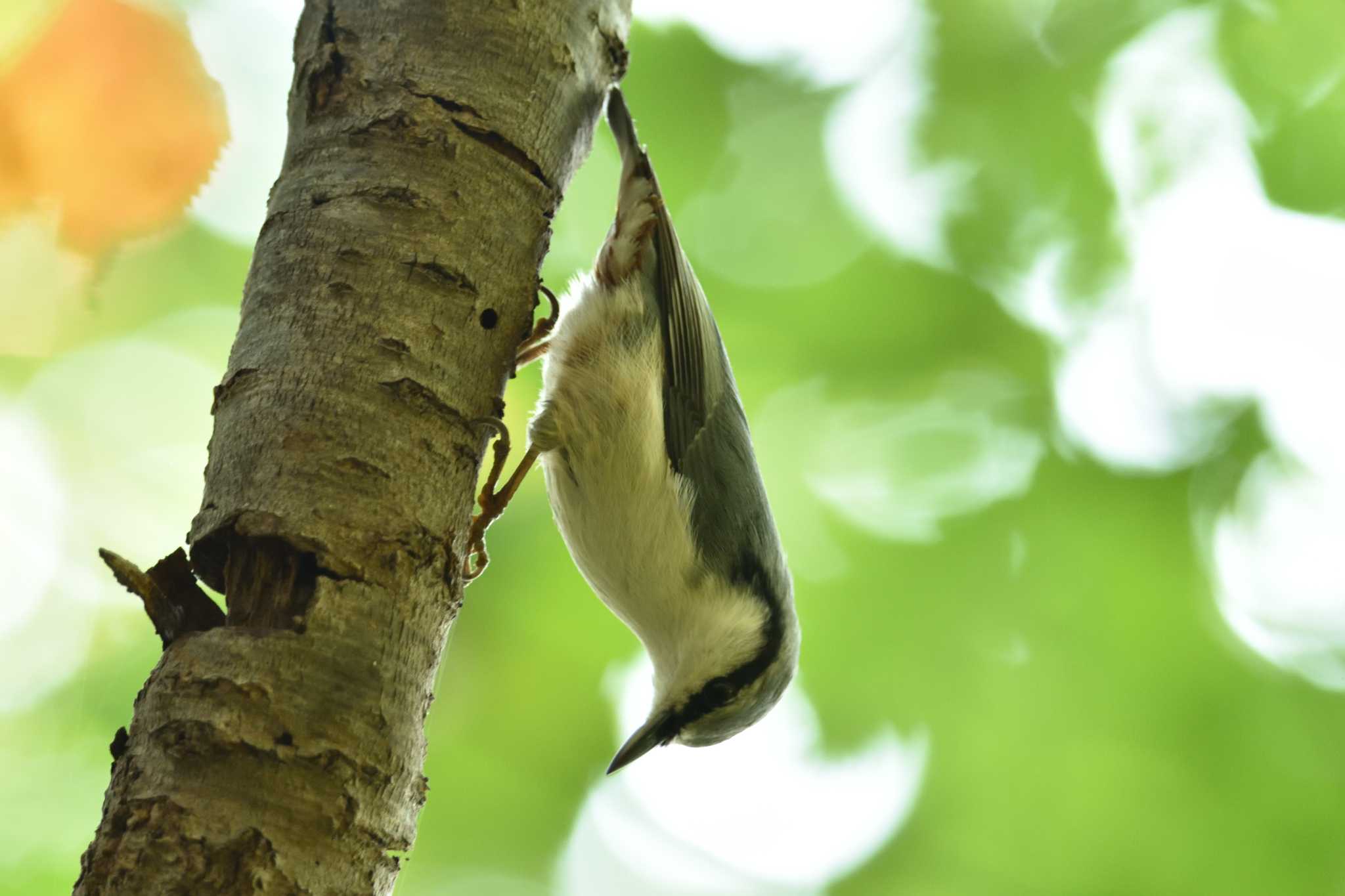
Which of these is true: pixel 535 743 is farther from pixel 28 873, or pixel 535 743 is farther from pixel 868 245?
pixel 868 245

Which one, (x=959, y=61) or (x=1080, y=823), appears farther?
(x=959, y=61)

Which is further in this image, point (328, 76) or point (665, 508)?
point (665, 508)

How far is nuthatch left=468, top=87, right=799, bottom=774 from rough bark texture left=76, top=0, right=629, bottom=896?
0.62 m

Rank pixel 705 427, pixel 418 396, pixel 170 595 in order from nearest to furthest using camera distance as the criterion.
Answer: pixel 170 595, pixel 418 396, pixel 705 427

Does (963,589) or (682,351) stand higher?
(682,351)

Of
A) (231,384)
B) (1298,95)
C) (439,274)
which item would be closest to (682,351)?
(439,274)

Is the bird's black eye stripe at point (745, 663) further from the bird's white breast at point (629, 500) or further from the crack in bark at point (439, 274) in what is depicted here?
the crack in bark at point (439, 274)

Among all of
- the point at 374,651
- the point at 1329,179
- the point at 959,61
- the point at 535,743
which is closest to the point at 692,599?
the point at 535,743

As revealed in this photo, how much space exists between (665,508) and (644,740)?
47 cm

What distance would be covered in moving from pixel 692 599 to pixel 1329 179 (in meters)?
2.14

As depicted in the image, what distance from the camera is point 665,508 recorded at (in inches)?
90.7

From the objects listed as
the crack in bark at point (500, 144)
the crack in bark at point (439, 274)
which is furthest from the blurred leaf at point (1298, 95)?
the crack in bark at point (439, 274)

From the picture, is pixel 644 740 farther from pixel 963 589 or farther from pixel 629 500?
pixel 963 589

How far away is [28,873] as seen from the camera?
232 centimetres
